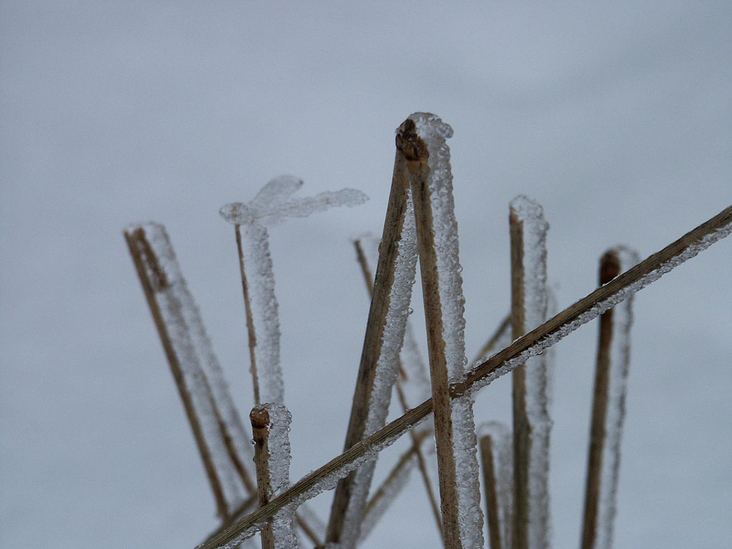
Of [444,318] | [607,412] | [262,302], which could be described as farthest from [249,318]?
[607,412]

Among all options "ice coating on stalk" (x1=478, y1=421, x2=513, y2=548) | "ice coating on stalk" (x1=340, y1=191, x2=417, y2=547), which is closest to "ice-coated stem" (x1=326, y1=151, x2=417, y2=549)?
"ice coating on stalk" (x1=340, y1=191, x2=417, y2=547)

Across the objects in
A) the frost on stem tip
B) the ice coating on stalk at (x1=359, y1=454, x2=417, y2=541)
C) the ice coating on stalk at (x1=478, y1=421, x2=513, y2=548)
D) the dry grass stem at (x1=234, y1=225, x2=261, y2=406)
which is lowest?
the ice coating on stalk at (x1=478, y1=421, x2=513, y2=548)

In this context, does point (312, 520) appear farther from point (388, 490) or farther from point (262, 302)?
point (262, 302)

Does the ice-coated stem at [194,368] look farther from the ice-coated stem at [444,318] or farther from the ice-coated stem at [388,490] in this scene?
the ice-coated stem at [444,318]

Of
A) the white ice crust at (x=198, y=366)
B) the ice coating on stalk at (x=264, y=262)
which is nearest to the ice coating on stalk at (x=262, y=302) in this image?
the ice coating on stalk at (x=264, y=262)

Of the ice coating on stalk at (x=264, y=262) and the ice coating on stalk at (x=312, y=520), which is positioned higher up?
the ice coating on stalk at (x=264, y=262)

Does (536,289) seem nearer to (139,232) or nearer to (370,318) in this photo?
(370,318)

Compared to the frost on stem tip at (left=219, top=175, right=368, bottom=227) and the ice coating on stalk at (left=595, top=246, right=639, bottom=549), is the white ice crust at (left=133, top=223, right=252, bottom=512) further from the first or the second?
the ice coating on stalk at (left=595, top=246, right=639, bottom=549)
